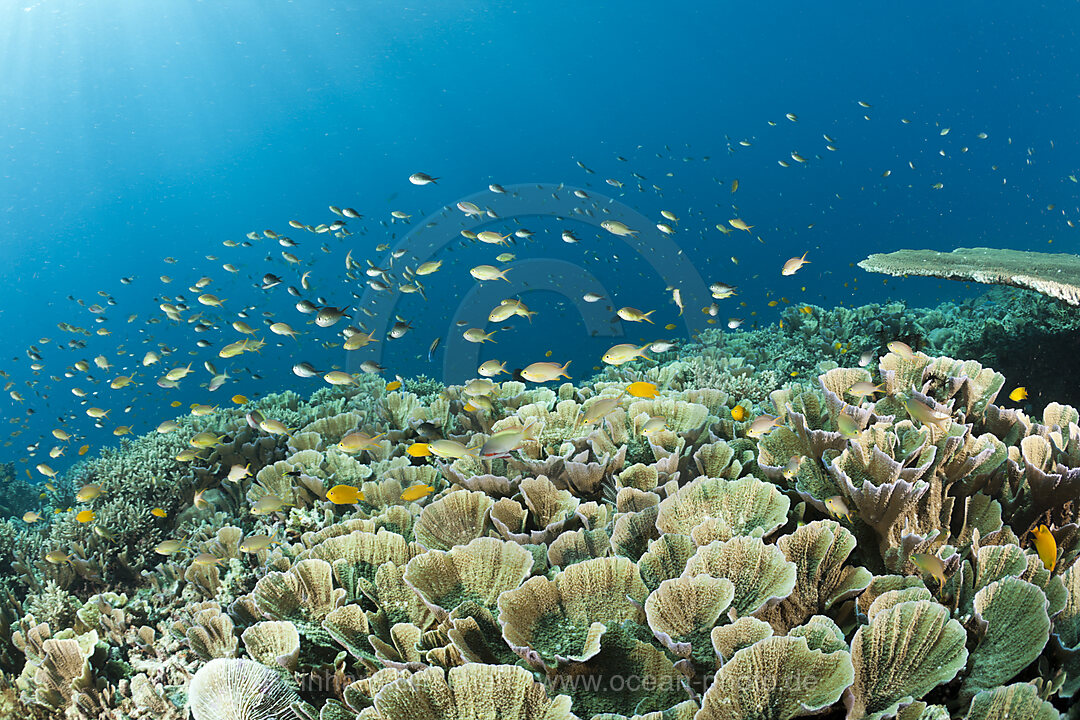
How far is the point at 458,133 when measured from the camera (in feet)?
245

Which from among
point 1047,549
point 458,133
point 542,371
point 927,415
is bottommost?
point 1047,549

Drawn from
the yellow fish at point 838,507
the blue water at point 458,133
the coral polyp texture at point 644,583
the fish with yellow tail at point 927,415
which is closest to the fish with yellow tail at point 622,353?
the coral polyp texture at point 644,583

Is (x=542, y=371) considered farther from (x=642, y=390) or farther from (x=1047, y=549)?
(x=1047, y=549)

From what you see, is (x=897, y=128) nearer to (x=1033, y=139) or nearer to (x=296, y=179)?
(x=1033, y=139)

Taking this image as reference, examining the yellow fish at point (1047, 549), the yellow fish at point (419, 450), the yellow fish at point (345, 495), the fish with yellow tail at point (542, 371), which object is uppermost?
the fish with yellow tail at point (542, 371)

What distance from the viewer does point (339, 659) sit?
163cm

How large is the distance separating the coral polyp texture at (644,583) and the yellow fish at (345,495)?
1 centimetres

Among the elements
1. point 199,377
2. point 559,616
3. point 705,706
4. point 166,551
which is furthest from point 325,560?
point 199,377

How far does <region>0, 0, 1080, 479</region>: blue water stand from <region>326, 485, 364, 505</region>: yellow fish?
1637 inches

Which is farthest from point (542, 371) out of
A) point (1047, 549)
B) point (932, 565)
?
point (1047, 549)

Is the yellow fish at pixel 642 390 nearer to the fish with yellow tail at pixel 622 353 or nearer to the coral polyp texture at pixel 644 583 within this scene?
the coral polyp texture at pixel 644 583

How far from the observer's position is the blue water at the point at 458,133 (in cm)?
5681

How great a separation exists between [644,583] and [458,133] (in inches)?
3234

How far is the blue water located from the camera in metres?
56.8
